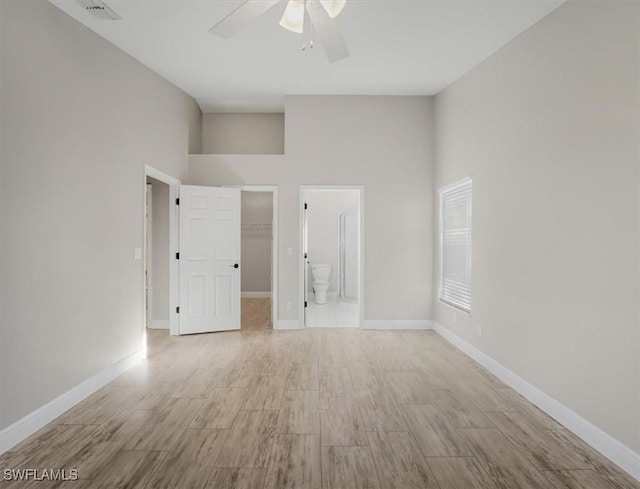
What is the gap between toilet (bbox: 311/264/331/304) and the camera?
25.7 ft

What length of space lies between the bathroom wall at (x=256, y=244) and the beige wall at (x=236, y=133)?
2740 millimetres

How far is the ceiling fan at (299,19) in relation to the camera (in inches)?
92.3

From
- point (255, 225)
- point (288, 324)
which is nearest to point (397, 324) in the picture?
point (288, 324)

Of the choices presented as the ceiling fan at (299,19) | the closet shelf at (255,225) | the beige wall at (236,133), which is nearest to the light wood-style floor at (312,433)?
the ceiling fan at (299,19)

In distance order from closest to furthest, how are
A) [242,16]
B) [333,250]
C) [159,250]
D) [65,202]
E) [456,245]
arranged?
[242,16] < [65,202] < [456,245] < [159,250] < [333,250]

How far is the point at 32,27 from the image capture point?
2.65m

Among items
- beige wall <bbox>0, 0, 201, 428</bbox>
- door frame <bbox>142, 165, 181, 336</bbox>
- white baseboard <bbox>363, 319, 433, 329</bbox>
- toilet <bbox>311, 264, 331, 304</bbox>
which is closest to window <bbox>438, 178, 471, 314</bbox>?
white baseboard <bbox>363, 319, 433, 329</bbox>

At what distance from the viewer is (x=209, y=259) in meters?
5.18

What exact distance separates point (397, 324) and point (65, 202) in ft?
13.8

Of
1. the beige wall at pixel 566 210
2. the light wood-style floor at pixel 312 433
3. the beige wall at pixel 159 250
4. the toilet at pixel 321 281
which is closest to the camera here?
the light wood-style floor at pixel 312 433

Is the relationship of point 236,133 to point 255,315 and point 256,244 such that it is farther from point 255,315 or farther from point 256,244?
point 256,244

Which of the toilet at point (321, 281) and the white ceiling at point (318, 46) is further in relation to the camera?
the toilet at point (321, 281)

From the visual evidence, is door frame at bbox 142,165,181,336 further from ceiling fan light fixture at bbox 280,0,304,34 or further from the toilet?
the toilet

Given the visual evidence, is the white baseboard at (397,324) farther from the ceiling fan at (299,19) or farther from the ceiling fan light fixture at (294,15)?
the ceiling fan light fixture at (294,15)
